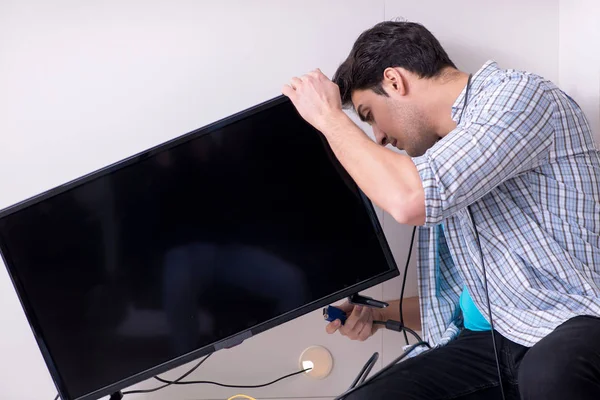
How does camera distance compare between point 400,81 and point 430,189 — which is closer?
point 430,189

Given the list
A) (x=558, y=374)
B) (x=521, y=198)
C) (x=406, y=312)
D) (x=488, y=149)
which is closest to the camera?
(x=558, y=374)

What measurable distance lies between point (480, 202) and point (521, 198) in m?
0.07

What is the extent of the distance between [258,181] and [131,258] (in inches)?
12.0

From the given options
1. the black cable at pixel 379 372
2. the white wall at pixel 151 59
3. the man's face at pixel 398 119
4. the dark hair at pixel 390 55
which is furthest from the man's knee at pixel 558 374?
the white wall at pixel 151 59

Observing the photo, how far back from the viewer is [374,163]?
103cm

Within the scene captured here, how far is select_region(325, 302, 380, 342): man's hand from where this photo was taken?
1.41m

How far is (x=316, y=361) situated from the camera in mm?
1515

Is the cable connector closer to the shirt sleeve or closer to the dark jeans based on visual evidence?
the dark jeans

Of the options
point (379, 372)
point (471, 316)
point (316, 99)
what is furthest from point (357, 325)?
point (316, 99)

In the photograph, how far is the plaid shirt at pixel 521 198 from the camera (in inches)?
38.5

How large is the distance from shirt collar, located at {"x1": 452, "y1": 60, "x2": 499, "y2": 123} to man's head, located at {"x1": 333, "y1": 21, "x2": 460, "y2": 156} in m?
0.05

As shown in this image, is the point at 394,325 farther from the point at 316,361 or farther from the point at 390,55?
the point at 390,55

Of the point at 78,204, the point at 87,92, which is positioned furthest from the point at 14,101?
the point at 78,204

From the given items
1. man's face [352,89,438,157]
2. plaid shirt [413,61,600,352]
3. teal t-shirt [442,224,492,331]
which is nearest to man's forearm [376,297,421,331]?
teal t-shirt [442,224,492,331]
